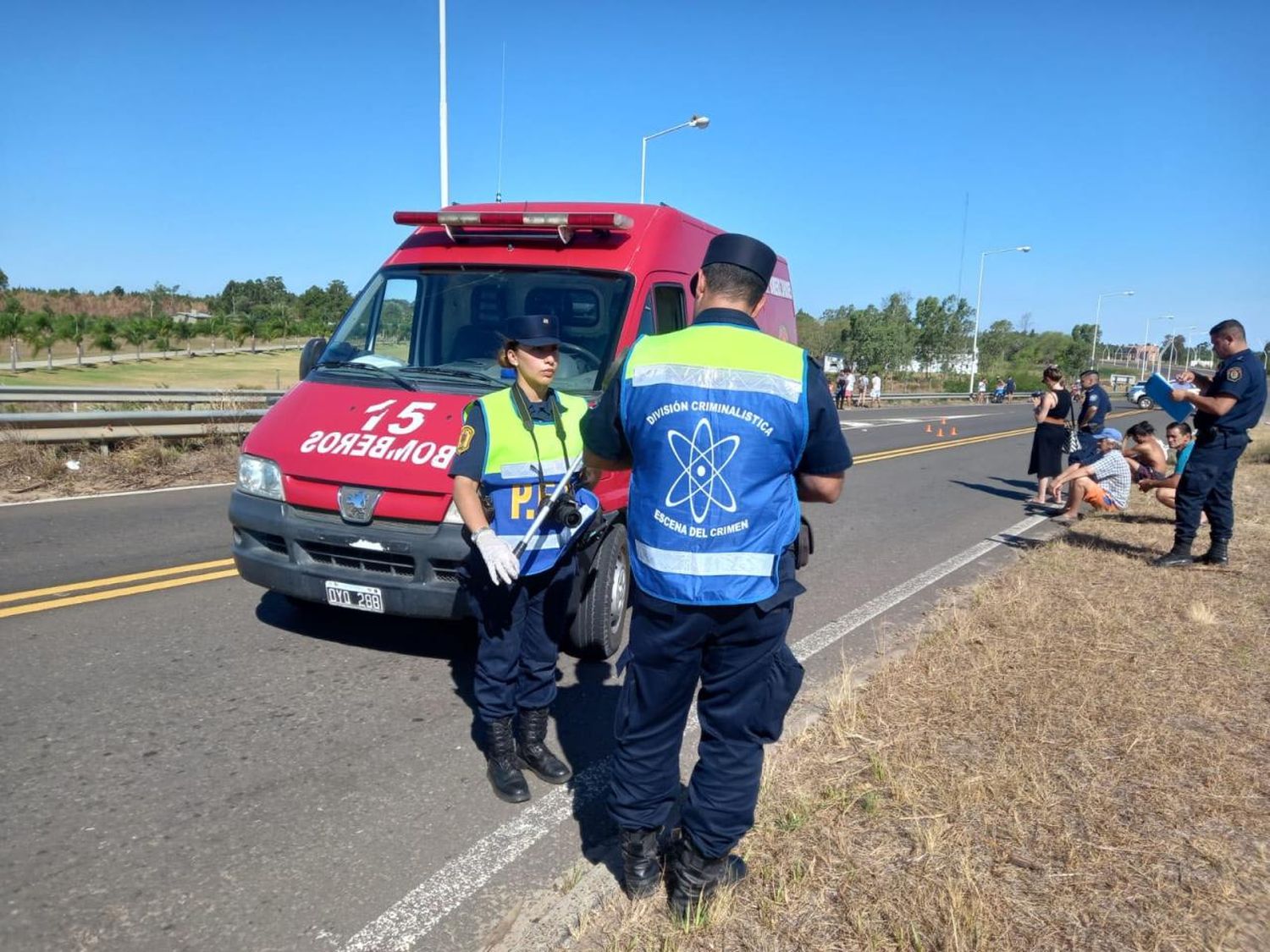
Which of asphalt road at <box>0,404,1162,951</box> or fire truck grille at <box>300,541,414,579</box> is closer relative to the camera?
asphalt road at <box>0,404,1162,951</box>

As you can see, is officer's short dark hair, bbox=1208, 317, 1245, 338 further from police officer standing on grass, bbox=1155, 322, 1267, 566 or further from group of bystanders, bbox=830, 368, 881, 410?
group of bystanders, bbox=830, 368, 881, 410

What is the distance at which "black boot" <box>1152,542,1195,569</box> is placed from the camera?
7.61 meters

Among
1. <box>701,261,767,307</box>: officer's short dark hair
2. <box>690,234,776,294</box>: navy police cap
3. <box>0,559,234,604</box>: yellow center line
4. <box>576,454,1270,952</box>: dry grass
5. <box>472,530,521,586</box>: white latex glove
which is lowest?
<box>0,559,234,604</box>: yellow center line

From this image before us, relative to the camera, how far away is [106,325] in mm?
54906

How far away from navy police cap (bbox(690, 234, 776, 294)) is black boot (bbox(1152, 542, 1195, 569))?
6441 millimetres

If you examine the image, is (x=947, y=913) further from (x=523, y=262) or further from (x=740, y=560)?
(x=523, y=262)

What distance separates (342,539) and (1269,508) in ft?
37.6

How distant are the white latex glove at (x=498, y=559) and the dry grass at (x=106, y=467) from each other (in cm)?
808

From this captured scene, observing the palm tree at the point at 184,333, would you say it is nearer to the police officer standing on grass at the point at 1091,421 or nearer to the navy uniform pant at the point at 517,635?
the police officer standing on grass at the point at 1091,421

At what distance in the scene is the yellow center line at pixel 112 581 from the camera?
19.2 ft

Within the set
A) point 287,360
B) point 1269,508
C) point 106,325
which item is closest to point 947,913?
point 1269,508

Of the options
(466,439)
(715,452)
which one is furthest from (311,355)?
(715,452)

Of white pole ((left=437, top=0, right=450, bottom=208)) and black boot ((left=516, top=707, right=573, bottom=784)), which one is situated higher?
white pole ((left=437, top=0, right=450, bottom=208))

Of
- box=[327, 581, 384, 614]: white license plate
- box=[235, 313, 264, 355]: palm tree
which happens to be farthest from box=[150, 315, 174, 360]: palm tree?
box=[327, 581, 384, 614]: white license plate
